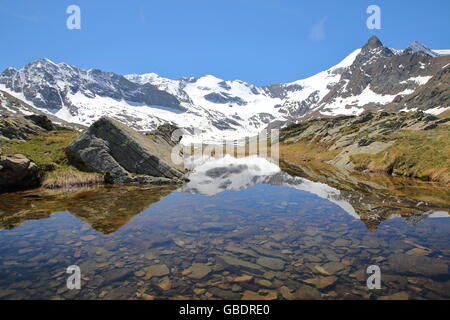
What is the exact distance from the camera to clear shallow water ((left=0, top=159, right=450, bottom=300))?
7.54 meters

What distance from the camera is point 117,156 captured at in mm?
26516

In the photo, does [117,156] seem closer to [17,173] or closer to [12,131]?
[17,173]

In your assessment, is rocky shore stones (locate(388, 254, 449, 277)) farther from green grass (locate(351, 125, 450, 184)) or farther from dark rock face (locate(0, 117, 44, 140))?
dark rock face (locate(0, 117, 44, 140))

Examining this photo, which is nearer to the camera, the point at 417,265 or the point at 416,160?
the point at 417,265

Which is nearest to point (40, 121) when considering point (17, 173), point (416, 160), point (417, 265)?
point (17, 173)

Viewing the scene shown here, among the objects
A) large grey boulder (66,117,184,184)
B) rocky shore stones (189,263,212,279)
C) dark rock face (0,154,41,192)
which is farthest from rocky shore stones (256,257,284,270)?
→ dark rock face (0,154,41,192)

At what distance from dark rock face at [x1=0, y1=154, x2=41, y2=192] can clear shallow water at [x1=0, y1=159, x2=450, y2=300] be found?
3.38m

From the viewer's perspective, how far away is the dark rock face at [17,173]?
777 inches

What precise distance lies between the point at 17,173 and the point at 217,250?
18.6 meters

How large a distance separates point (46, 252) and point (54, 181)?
47.7ft

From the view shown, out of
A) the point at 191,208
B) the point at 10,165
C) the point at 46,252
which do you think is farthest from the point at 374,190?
the point at 10,165

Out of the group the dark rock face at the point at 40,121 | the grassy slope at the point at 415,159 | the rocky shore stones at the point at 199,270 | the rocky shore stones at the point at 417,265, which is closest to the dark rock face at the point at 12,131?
the dark rock face at the point at 40,121

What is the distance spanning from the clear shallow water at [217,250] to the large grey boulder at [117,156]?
7.59 meters

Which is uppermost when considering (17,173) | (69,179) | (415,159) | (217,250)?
(415,159)
